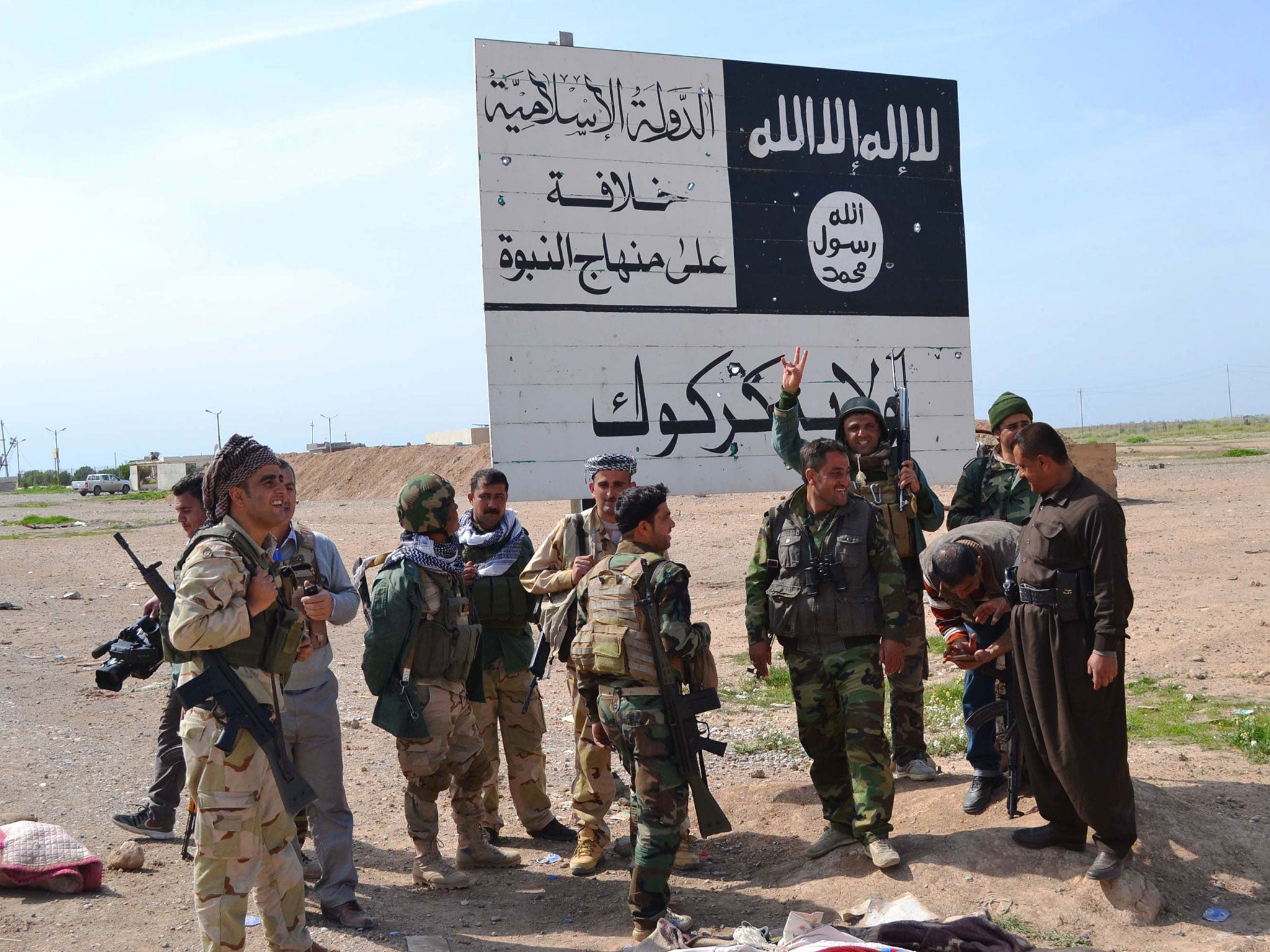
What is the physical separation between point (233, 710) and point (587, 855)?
90.2 inches

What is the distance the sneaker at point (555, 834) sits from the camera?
586 cm

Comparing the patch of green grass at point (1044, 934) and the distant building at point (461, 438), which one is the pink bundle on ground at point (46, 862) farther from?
the distant building at point (461, 438)

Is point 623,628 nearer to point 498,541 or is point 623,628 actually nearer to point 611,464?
point 611,464

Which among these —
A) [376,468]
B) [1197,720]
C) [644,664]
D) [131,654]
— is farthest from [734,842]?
[376,468]

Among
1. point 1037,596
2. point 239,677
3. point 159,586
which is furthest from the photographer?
point 1037,596

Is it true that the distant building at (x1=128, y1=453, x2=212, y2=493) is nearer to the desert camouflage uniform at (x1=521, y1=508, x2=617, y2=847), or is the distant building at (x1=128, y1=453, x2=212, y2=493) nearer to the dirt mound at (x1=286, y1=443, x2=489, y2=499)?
the dirt mound at (x1=286, y1=443, x2=489, y2=499)

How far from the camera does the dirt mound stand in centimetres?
5331

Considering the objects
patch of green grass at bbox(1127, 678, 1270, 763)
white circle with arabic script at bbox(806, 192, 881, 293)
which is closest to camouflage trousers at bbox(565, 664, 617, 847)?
patch of green grass at bbox(1127, 678, 1270, 763)

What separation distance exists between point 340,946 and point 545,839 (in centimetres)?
164

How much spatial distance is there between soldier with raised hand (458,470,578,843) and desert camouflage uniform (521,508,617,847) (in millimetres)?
162

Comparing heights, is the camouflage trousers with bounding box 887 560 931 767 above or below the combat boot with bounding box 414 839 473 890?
above

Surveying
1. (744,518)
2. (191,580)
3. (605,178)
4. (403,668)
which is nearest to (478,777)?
(403,668)

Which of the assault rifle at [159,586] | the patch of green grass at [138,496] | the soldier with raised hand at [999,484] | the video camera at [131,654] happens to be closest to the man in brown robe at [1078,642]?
the soldier with raised hand at [999,484]

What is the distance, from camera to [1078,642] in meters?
4.38
